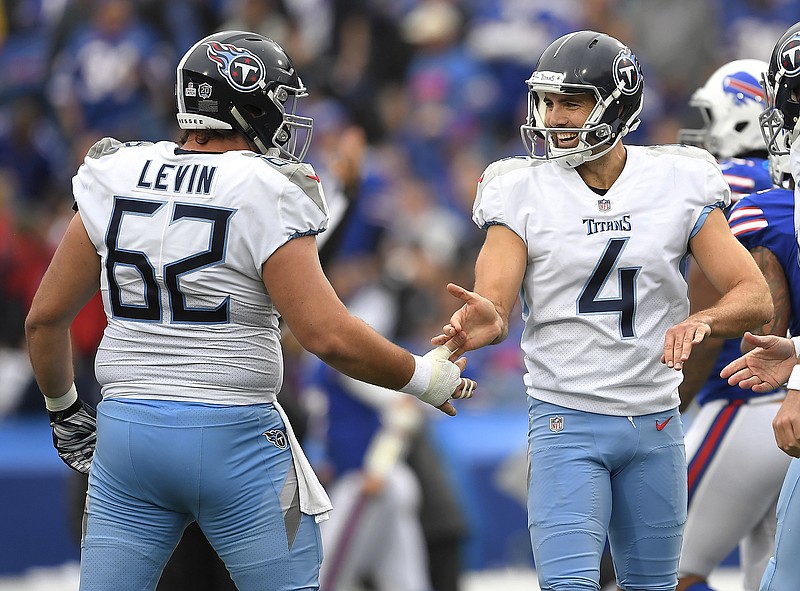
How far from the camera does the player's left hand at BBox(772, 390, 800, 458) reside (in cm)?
328

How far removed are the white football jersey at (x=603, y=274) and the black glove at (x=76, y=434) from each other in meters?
1.31

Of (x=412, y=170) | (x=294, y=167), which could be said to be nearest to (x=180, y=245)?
(x=294, y=167)

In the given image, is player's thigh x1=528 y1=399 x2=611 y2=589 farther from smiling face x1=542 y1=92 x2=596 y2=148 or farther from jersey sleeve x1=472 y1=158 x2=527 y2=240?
smiling face x1=542 y1=92 x2=596 y2=148

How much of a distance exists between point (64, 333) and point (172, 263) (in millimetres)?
486

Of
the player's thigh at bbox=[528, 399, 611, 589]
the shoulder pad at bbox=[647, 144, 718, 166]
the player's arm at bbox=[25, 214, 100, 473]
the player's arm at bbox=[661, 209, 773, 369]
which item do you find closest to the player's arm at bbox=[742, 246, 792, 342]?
the player's arm at bbox=[661, 209, 773, 369]

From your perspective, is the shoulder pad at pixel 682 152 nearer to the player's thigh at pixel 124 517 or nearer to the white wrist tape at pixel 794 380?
the white wrist tape at pixel 794 380

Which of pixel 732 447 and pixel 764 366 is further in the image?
pixel 732 447

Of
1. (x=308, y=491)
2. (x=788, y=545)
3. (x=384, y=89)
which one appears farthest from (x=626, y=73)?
(x=384, y=89)

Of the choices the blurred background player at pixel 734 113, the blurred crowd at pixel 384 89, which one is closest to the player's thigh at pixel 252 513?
the blurred background player at pixel 734 113

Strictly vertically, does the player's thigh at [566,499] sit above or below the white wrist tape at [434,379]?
below

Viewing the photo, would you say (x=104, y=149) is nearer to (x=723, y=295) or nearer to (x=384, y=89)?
(x=723, y=295)

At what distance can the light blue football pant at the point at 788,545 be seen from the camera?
11.2ft

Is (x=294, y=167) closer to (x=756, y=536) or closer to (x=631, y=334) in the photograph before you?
(x=631, y=334)

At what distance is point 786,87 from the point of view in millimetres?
3797
